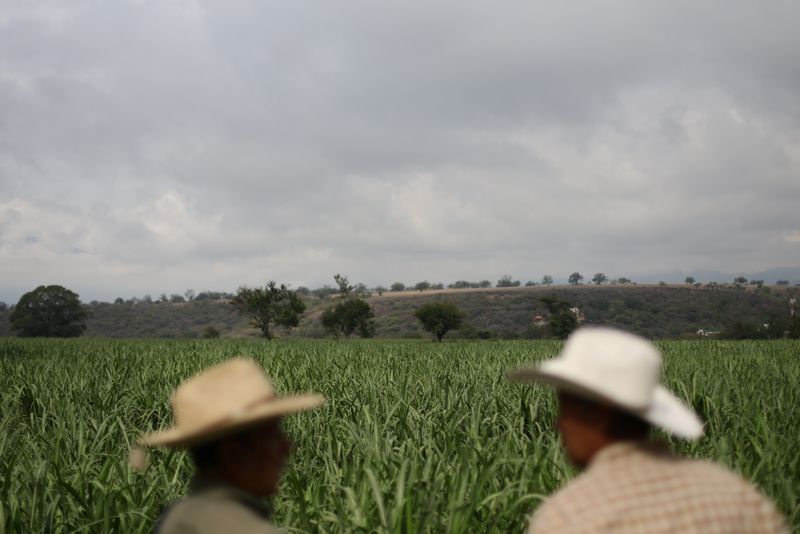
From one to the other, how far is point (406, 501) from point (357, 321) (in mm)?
72621

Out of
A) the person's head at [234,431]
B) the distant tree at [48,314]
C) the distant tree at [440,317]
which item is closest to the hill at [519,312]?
the distant tree at [48,314]

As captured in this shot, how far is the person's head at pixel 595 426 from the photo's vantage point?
1.76 meters

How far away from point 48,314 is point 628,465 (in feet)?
355

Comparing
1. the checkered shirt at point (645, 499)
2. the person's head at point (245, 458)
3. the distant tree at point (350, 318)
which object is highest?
the person's head at point (245, 458)

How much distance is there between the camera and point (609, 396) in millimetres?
1665

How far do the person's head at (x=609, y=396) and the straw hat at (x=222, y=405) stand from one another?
A: 73 cm

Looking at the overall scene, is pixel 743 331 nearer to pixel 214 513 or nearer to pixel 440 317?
pixel 440 317

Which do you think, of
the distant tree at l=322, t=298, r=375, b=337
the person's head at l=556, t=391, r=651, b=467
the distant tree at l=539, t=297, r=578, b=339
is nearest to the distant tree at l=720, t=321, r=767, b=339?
the distant tree at l=539, t=297, r=578, b=339

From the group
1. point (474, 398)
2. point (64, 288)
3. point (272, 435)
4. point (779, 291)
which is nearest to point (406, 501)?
point (272, 435)

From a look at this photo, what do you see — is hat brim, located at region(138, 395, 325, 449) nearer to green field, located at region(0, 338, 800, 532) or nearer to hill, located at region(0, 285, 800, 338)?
green field, located at region(0, 338, 800, 532)

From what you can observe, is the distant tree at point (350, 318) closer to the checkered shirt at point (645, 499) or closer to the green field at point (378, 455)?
the green field at point (378, 455)

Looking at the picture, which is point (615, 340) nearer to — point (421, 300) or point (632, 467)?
point (632, 467)

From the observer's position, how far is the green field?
331cm

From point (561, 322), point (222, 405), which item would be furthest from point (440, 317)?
point (222, 405)
